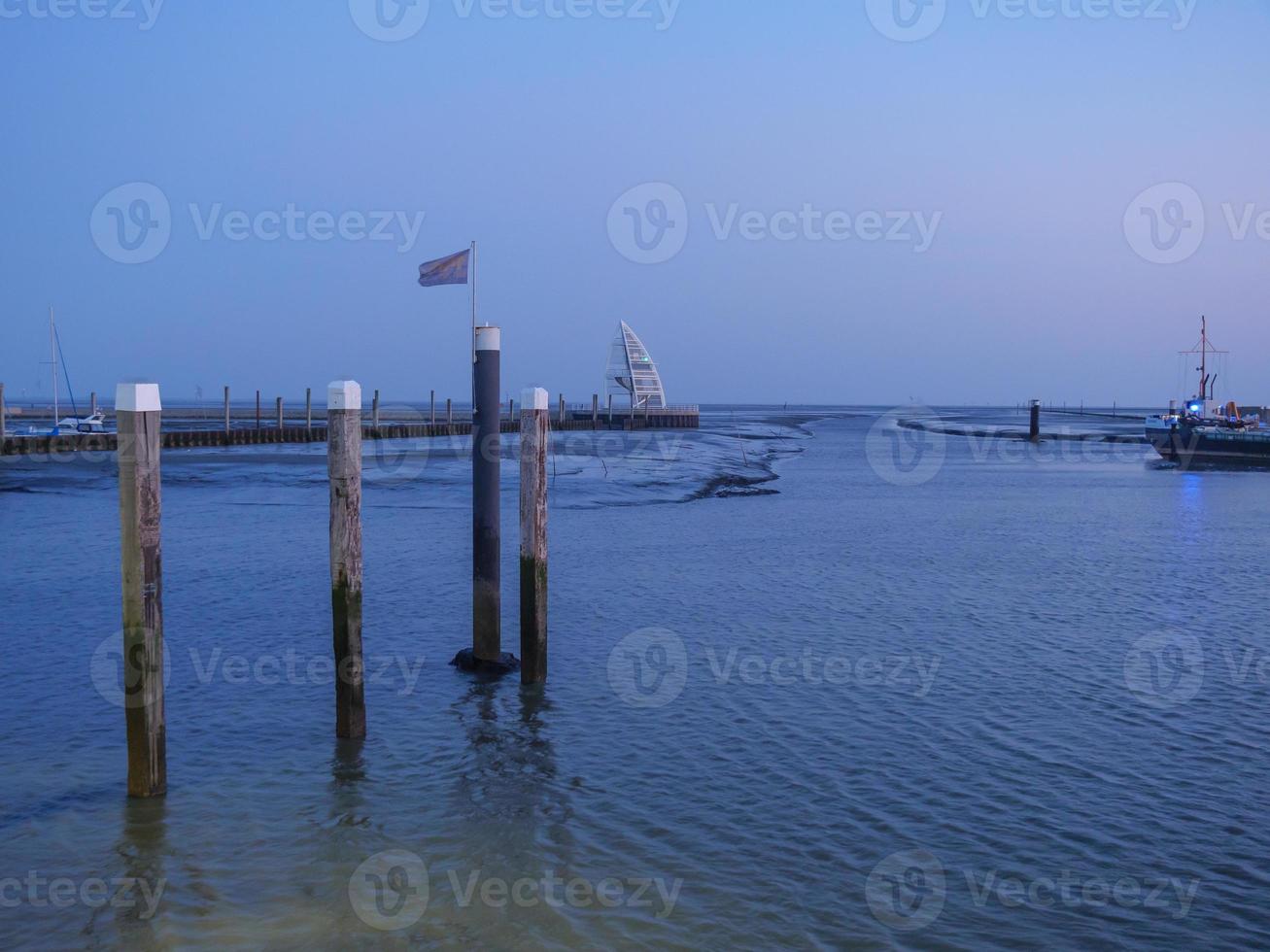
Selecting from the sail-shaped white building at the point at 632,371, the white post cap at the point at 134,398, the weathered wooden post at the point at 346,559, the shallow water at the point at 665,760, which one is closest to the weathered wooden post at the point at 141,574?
the white post cap at the point at 134,398

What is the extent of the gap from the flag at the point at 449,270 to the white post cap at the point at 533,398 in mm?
2254

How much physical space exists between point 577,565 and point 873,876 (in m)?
10.4

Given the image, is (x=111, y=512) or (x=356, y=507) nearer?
(x=356, y=507)

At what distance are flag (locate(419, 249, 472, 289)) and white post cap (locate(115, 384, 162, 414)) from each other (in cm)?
488

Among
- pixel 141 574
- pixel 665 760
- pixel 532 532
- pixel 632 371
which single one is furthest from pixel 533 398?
pixel 632 371

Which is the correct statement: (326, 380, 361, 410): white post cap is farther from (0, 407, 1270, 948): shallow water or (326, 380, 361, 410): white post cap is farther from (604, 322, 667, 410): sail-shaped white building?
(604, 322, 667, 410): sail-shaped white building

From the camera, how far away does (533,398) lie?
30.2ft

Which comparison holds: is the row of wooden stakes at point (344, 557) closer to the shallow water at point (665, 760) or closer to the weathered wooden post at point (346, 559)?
the weathered wooden post at point (346, 559)

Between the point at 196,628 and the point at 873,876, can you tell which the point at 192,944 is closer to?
the point at 873,876

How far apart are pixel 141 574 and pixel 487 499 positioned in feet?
12.3

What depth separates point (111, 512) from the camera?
67.4ft

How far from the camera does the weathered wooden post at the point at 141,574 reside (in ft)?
20.6

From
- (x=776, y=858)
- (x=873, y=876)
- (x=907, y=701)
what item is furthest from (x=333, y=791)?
(x=907, y=701)

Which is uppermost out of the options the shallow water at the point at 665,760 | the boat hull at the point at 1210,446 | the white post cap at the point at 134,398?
the white post cap at the point at 134,398
